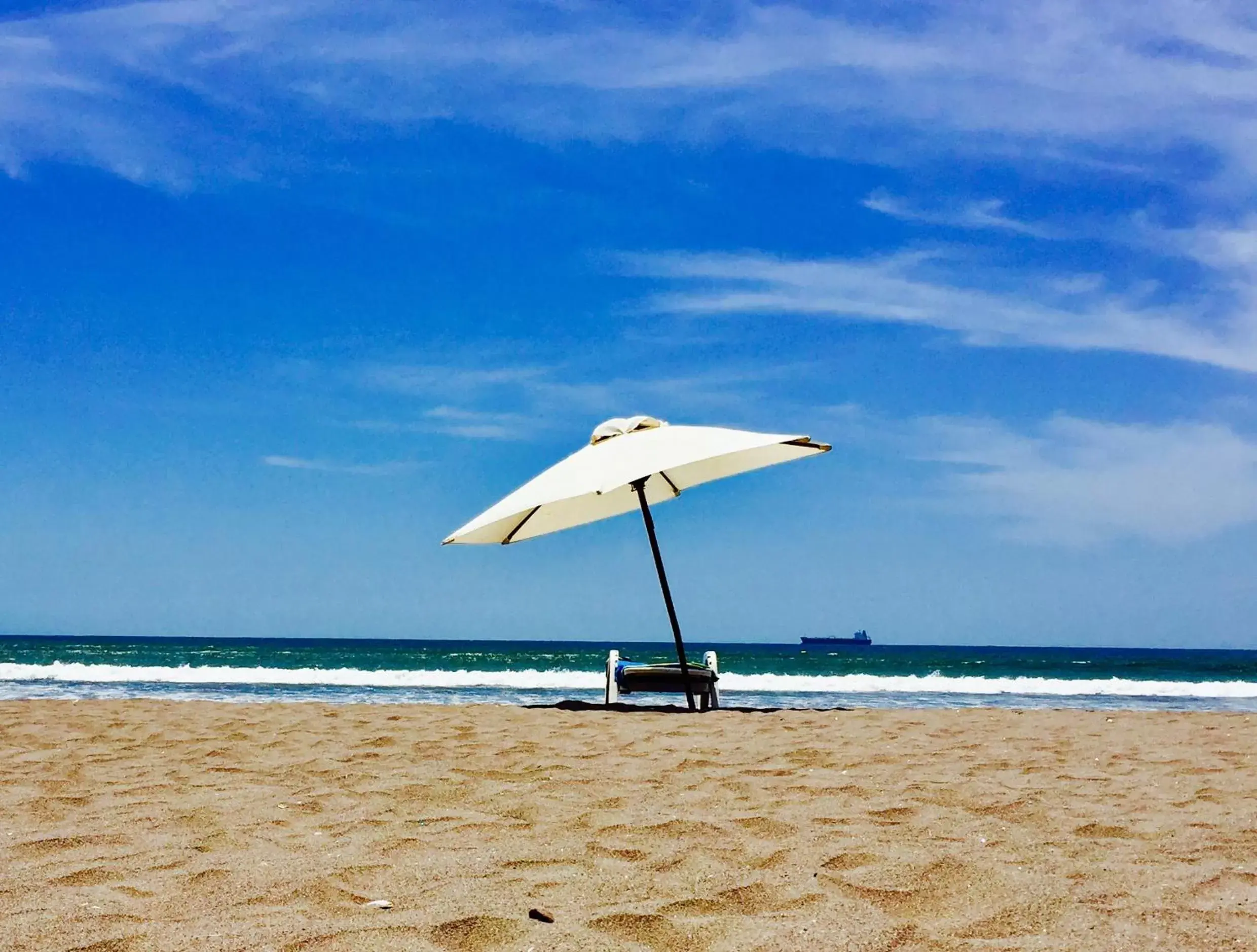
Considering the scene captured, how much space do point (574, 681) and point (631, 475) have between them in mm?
17221

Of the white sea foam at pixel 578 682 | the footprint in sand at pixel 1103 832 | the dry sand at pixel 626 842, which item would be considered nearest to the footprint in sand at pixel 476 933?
the dry sand at pixel 626 842

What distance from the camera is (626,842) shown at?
3.74m

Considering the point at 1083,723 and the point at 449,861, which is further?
the point at 1083,723

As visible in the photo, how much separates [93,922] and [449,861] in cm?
112

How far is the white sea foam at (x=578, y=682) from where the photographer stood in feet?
68.8

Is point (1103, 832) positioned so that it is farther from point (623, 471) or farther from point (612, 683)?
point (612, 683)

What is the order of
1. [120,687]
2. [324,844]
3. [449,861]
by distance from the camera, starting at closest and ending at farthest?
1. [449,861]
2. [324,844]
3. [120,687]

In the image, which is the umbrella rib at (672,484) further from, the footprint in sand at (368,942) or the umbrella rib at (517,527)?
the footprint in sand at (368,942)

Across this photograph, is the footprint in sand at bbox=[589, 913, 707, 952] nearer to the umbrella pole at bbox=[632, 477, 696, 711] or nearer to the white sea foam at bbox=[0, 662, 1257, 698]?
the umbrella pole at bbox=[632, 477, 696, 711]

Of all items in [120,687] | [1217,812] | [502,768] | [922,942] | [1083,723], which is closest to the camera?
[922,942]

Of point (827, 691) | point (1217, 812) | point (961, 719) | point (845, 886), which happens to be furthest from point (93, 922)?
point (827, 691)

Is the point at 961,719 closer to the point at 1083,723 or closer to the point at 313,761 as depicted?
the point at 1083,723

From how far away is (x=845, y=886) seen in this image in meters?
3.16

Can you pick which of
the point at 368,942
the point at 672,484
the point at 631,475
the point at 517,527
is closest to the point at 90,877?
the point at 368,942
